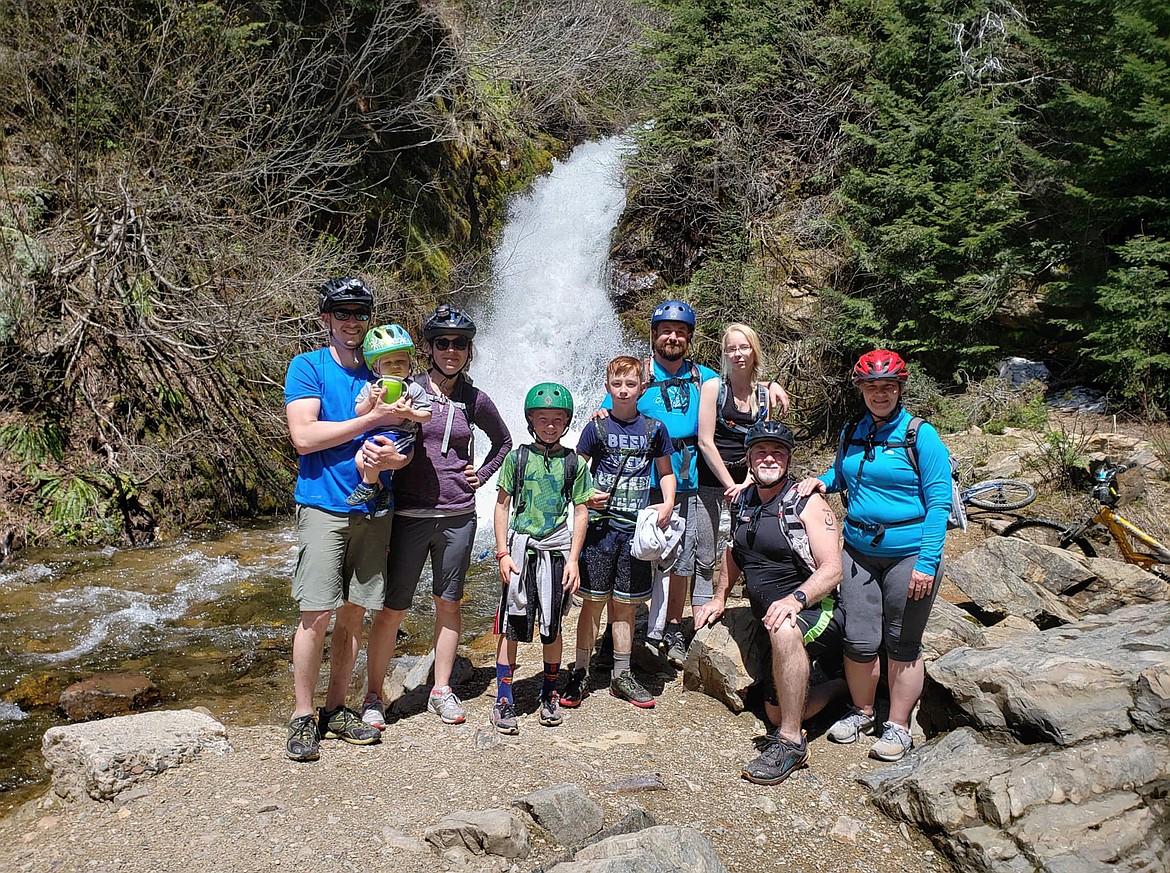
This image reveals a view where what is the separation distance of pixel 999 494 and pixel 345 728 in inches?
286

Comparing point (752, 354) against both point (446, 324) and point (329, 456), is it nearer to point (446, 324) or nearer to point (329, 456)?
point (446, 324)

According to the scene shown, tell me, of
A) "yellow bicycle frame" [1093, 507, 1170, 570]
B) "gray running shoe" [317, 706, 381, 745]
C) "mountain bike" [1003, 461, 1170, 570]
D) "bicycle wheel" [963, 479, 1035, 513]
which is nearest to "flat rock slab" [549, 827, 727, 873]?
"gray running shoe" [317, 706, 381, 745]

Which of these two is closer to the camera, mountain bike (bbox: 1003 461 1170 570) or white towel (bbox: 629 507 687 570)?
white towel (bbox: 629 507 687 570)

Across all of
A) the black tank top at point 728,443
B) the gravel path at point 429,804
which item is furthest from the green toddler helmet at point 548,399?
the gravel path at point 429,804

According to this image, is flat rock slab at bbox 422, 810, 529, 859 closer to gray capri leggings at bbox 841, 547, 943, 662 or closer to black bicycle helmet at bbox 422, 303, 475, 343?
gray capri leggings at bbox 841, 547, 943, 662

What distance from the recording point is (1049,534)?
316 inches

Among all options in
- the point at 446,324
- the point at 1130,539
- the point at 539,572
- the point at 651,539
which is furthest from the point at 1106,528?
the point at 446,324

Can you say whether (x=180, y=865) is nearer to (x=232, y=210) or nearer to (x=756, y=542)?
(x=756, y=542)

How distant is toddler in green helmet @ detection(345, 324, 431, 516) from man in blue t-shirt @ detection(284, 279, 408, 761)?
4cm

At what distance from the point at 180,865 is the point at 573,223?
51.7 ft

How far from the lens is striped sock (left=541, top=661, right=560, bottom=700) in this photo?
464 cm

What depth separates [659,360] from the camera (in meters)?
4.89

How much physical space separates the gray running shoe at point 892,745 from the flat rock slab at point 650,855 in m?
1.41

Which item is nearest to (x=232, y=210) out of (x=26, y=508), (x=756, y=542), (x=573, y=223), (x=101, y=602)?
(x=26, y=508)
